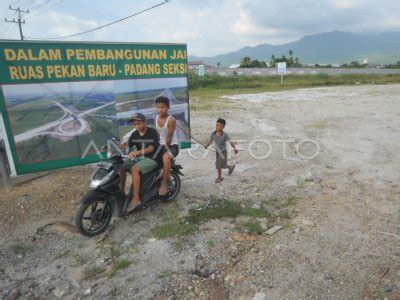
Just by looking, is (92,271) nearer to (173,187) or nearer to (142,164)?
(142,164)

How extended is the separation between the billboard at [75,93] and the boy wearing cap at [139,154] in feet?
6.31

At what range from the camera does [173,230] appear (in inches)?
189

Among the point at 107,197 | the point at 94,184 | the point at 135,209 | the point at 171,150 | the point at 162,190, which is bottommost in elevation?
the point at 135,209

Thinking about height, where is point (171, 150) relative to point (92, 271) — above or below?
above

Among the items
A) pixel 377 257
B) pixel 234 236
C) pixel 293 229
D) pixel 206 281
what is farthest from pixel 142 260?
pixel 377 257

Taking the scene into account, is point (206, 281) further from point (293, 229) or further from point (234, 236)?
point (293, 229)

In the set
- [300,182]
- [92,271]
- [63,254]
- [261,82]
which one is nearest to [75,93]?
[63,254]

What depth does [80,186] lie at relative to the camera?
648 cm

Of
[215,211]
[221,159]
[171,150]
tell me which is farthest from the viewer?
[221,159]

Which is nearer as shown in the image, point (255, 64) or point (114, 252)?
point (114, 252)

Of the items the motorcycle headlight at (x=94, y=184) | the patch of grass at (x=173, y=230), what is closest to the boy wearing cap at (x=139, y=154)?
the motorcycle headlight at (x=94, y=184)

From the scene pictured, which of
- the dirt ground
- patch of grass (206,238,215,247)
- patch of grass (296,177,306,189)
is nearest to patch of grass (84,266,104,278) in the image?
the dirt ground

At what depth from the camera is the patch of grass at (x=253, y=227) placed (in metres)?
4.75

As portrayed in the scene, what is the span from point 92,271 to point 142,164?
1.70 meters
